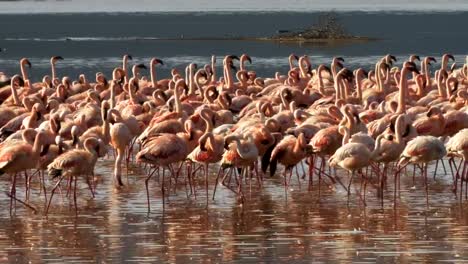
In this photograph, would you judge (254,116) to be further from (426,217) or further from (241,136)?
(426,217)

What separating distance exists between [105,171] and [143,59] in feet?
104

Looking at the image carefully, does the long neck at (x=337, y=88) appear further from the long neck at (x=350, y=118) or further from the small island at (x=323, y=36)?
the small island at (x=323, y=36)

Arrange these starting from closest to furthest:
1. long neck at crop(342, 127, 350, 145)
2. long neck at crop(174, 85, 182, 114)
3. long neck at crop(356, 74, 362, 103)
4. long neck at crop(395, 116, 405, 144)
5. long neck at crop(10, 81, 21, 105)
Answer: long neck at crop(395, 116, 405, 144)
long neck at crop(342, 127, 350, 145)
long neck at crop(174, 85, 182, 114)
long neck at crop(356, 74, 362, 103)
long neck at crop(10, 81, 21, 105)

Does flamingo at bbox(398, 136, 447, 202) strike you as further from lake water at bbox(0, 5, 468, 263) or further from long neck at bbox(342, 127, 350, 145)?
long neck at bbox(342, 127, 350, 145)

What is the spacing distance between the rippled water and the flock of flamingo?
267 millimetres

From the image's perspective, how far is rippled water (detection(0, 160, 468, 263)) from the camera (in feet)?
40.6

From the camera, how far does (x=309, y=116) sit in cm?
1827

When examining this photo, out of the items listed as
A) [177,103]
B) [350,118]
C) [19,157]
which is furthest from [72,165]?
[177,103]

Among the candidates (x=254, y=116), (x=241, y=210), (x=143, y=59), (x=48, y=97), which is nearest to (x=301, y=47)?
(x=143, y=59)

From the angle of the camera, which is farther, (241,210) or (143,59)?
(143,59)

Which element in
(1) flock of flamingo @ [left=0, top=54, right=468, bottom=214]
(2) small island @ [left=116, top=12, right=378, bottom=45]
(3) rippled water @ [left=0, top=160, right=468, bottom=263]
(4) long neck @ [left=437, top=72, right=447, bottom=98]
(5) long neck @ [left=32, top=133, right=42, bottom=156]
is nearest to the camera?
(3) rippled water @ [left=0, top=160, right=468, bottom=263]

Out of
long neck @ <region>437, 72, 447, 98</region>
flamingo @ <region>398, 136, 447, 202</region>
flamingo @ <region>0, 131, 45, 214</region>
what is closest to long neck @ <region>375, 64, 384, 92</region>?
long neck @ <region>437, 72, 447, 98</region>

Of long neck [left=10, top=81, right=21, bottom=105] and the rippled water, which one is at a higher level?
long neck [left=10, top=81, right=21, bottom=105]

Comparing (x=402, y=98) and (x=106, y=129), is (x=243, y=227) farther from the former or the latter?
(x=402, y=98)
